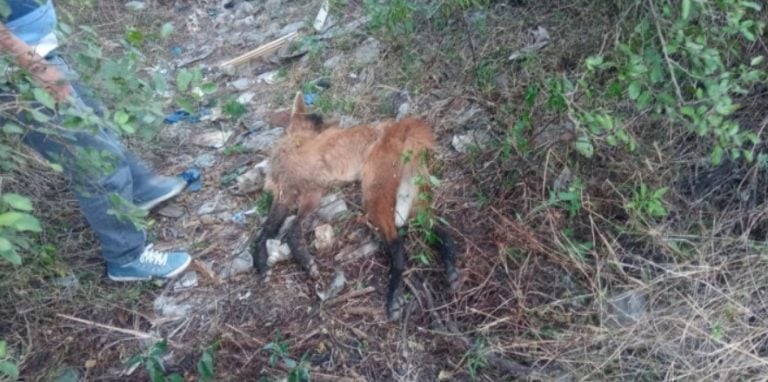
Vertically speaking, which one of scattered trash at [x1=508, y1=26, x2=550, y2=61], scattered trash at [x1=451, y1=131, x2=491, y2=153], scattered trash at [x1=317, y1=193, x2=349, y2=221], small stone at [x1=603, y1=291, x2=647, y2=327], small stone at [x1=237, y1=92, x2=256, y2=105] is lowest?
small stone at [x1=237, y1=92, x2=256, y2=105]

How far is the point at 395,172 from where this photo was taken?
11.6 feet

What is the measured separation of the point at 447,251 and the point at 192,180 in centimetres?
197

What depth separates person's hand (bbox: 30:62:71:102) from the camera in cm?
245

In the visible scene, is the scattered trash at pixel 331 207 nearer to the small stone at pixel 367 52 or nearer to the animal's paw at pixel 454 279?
the animal's paw at pixel 454 279

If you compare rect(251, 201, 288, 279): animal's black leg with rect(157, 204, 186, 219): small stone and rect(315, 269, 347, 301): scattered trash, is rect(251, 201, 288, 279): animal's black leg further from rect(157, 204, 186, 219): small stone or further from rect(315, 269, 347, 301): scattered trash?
rect(157, 204, 186, 219): small stone

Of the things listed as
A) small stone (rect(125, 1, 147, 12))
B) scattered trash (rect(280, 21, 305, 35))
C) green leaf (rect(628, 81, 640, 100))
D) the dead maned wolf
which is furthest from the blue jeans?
small stone (rect(125, 1, 147, 12))

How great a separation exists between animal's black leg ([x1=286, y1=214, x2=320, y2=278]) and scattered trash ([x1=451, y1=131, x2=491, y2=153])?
3.19 ft

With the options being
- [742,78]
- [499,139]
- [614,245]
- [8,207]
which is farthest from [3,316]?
[742,78]

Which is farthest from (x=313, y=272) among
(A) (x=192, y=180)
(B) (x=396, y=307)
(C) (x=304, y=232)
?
(A) (x=192, y=180)

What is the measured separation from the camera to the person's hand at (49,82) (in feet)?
8.04

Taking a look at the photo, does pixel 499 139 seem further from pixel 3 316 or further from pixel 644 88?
pixel 3 316

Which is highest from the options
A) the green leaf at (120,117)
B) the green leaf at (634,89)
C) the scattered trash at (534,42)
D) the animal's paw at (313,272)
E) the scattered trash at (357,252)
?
the green leaf at (120,117)

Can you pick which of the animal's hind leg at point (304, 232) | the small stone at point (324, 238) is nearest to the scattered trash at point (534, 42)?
the animal's hind leg at point (304, 232)

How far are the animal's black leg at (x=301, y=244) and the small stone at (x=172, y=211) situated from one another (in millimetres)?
872
